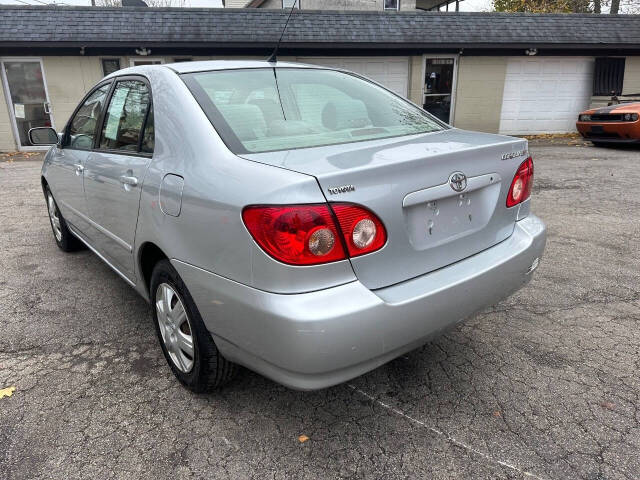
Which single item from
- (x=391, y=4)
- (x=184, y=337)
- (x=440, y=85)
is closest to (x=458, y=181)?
(x=184, y=337)

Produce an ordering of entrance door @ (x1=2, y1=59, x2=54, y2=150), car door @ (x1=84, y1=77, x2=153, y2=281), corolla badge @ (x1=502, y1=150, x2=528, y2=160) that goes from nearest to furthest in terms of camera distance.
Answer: corolla badge @ (x1=502, y1=150, x2=528, y2=160) → car door @ (x1=84, y1=77, x2=153, y2=281) → entrance door @ (x1=2, y1=59, x2=54, y2=150)

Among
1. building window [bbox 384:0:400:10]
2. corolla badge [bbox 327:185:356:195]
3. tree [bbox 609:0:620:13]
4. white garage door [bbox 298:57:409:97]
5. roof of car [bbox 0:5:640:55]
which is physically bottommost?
corolla badge [bbox 327:185:356:195]

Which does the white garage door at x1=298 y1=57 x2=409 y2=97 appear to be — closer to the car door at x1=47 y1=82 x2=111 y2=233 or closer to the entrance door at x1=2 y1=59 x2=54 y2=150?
the entrance door at x1=2 y1=59 x2=54 y2=150

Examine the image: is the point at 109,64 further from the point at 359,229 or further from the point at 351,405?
the point at 359,229

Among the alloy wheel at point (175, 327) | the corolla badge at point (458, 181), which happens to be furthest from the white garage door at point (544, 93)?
the alloy wheel at point (175, 327)

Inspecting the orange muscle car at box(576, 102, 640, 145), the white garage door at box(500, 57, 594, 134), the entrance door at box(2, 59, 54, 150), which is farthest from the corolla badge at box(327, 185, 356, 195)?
the white garage door at box(500, 57, 594, 134)

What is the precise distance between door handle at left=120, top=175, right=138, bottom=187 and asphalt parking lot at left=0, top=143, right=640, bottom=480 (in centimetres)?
104

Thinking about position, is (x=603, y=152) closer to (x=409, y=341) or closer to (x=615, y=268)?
(x=615, y=268)

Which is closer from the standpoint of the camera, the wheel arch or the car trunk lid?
the car trunk lid

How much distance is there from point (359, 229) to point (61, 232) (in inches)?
149

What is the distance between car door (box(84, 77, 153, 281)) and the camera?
8.55 feet

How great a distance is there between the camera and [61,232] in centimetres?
457

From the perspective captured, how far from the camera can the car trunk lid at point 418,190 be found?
1.85 metres

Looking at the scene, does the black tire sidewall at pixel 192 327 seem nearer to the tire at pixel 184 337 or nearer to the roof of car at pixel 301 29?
the tire at pixel 184 337
